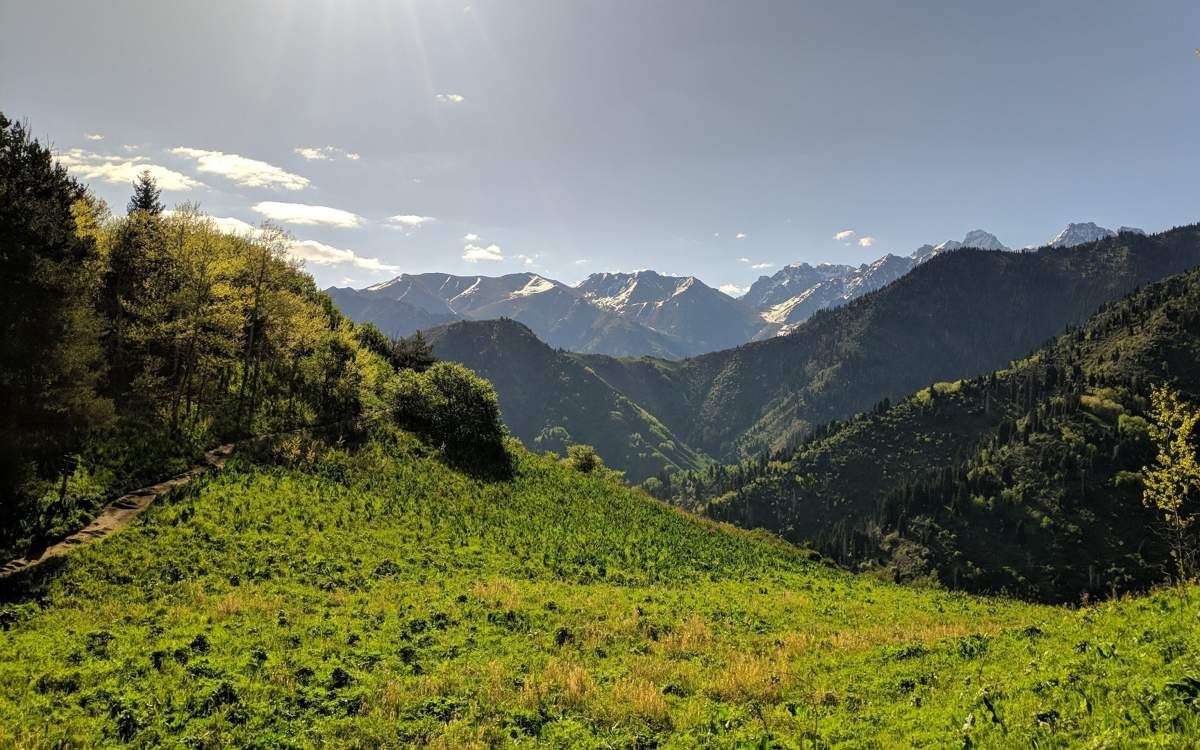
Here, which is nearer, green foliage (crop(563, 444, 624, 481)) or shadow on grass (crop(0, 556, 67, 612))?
shadow on grass (crop(0, 556, 67, 612))

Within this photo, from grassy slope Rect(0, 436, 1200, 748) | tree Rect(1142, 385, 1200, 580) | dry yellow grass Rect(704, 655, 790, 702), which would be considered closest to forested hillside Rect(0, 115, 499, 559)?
grassy slope Rect(0, 436, 1200, 748)

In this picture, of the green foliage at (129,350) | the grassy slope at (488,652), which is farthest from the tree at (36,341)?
the grassy slope at (488,652)

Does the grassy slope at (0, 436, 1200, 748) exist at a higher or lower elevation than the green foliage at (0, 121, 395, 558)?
lower

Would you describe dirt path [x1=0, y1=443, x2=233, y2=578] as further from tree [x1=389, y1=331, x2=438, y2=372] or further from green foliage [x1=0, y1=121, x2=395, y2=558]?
tree [x1=389, y1=331, x2=438, y2=372]

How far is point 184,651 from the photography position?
18344 mm

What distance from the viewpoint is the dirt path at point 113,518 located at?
24.7 meters

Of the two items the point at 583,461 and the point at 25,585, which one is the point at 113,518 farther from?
the point at 583,461

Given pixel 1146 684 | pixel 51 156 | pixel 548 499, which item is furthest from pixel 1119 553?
pixel 51 156

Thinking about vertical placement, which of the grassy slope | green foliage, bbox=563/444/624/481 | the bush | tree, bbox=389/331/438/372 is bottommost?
green foliage, bbox=563/444/624/481

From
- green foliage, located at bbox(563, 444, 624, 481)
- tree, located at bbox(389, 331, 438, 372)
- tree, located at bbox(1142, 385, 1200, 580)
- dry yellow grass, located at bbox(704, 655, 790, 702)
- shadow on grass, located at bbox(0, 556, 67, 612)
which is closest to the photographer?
dry yellow grass, located at bbox(704, 655, 790, 702)

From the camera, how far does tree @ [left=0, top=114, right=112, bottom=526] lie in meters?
26.9

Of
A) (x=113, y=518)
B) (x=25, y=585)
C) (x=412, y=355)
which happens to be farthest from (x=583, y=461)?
(x=25, y=585)

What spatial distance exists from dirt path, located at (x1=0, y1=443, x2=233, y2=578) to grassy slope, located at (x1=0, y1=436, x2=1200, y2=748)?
4.07 ft

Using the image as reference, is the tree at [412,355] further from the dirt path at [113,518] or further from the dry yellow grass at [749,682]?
the dry yellow grass at [749,682]
